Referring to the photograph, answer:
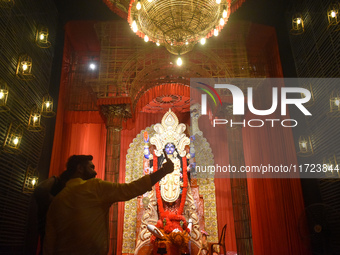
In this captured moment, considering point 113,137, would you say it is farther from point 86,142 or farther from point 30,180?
point 30,180

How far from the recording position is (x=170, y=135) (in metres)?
7.88

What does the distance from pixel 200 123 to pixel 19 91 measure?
471 cm

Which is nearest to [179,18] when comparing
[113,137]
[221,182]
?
Result: [113,137]

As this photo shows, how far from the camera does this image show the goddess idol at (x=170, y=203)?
20.4ft

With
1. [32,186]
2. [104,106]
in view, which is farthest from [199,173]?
[32,186]

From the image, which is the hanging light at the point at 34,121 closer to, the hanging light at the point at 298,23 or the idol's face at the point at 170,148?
A: the idol's face at the point at 170,148

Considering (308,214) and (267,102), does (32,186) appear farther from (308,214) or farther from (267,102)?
(267,102)

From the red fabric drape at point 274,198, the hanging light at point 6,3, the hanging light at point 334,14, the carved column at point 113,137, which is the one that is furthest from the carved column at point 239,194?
the hanging light at point 6,3

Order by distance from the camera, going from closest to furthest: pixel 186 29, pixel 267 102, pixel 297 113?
pixel 186 29, pixel 297 113, pixel 267 102

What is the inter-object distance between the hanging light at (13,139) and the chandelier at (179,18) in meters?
2.53

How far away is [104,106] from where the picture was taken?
6.82 meters

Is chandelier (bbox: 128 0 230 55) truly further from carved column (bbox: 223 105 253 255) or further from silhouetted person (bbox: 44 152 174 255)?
carved column (bbox: 223 105 253 255)

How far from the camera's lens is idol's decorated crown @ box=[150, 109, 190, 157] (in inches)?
307

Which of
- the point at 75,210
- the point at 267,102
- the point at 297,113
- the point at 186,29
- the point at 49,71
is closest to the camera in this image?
the point at 75,210
